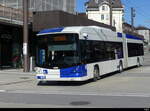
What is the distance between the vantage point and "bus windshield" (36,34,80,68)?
17812 mm

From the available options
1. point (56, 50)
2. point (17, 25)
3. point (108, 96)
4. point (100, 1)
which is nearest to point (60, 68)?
point (56, 50)

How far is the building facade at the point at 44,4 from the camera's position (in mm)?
43784

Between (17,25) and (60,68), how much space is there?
49.4 ft

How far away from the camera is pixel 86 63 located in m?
18.5

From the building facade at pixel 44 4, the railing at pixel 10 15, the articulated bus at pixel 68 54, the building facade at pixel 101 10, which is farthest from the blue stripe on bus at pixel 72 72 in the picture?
the building facade at pixel 101 10

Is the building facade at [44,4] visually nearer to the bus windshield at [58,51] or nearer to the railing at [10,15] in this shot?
the railing at [10,15]

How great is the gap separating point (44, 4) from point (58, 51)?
31.1 meters

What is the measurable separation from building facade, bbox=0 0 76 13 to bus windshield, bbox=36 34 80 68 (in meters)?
25.8

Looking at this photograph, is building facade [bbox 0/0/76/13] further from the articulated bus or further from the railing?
the articulated bus

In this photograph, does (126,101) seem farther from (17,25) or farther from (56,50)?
(17,25)

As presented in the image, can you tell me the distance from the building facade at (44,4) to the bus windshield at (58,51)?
2576 centimetres

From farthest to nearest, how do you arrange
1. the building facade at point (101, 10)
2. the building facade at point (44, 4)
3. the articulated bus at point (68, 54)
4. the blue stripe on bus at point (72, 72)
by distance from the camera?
the building facade at point (101, 10) < the building facade at point (44, 4) < the articulated bus at point (68, 54) < the blue stripe on bus at point (72, 72)

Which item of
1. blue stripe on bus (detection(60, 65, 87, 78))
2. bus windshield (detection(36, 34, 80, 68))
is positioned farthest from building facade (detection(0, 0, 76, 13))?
blue stripe on bus (detection(60, 65, 87, 78))

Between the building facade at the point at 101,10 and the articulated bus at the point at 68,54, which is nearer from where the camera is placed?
the articulated bus at the point at 68,54
